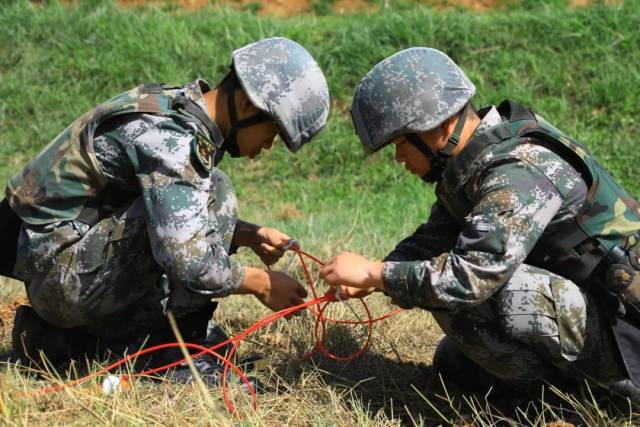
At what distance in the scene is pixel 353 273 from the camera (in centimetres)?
299

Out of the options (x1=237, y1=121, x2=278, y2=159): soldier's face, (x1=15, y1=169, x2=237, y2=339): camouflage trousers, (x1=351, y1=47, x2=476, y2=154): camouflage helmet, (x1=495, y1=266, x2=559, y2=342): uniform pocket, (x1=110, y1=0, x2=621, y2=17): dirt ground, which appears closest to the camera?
(x1=495, y1=266, x2=559, y2=342): uniform pocket

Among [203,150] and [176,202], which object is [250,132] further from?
[176,202]

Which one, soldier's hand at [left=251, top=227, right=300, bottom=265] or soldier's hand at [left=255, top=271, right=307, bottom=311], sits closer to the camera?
soldier's hand at [left=255, top=271, right=307, bottom=311]

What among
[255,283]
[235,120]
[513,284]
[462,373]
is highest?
[235,120]

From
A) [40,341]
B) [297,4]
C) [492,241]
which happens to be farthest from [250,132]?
[297,4]

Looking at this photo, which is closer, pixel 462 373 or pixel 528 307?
pixel 528 307

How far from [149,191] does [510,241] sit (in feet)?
3.87

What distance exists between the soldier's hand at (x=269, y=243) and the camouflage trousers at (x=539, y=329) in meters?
0.75

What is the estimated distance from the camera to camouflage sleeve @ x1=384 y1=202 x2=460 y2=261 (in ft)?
11.6

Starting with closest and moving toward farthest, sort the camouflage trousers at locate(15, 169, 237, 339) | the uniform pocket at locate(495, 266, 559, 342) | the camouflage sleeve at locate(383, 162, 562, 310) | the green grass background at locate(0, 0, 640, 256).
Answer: the camouflage sleeve at locate(383, 162, 562, 310) → the uniform pocket at locate(495, 266, 559, 342) → the camouflage trousers at locate(15, 169, 237, 339) → the green grass background at locate(0, 0, 640, 256)

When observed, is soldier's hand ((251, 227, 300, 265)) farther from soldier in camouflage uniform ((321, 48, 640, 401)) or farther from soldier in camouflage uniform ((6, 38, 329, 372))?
soldier in camouflage uniform ((321, 48, 640, 401))

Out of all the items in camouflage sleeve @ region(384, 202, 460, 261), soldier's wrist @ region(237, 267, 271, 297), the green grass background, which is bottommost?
the green grass background

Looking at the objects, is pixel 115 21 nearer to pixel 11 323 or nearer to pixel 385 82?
pixel 11 323

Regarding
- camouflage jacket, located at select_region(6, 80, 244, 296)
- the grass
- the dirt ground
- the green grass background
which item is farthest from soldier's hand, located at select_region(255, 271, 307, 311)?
the dirt ground
